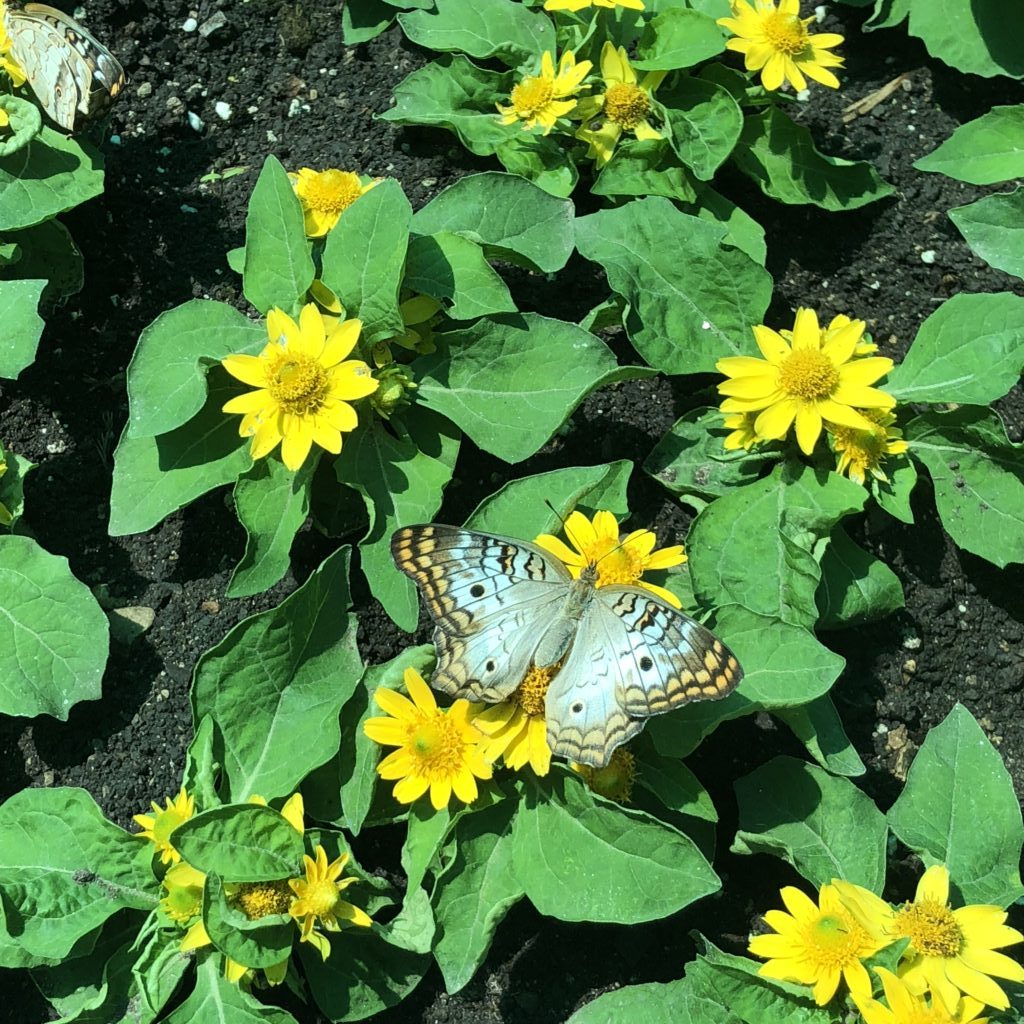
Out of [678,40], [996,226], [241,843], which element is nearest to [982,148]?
[996,226]

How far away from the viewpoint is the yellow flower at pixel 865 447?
274 cm

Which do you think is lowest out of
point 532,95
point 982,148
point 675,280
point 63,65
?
point 675,280

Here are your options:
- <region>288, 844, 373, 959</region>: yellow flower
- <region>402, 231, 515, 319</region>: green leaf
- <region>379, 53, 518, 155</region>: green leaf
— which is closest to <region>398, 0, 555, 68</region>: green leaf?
<region>379, 53, 518, 155</region>: green leaf

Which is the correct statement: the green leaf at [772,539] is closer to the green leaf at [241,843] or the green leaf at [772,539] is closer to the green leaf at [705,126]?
the green leaf at [705,126]

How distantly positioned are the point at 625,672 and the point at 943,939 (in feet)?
3.00

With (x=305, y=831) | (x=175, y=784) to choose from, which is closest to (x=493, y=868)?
(x=305, y=831)

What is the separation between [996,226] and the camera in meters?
2.99

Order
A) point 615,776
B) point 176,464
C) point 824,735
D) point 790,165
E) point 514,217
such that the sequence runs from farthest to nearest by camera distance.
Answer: point 790,165 < point 514,217 < point 176,464 < point 824,735 < point 615,776

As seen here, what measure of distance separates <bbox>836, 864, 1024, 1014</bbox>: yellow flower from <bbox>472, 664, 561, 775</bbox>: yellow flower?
2.33 ft

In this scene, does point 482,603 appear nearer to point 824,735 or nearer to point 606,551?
point 606,551

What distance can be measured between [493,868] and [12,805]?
1.15 metres

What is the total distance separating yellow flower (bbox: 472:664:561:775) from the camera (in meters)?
2.28

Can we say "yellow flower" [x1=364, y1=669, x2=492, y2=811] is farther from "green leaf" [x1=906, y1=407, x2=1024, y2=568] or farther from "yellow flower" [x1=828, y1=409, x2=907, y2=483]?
"green leaf" [x1=906, y1=407, x2=1024, y2=568]

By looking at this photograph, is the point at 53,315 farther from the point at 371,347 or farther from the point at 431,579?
the point at 431,579
